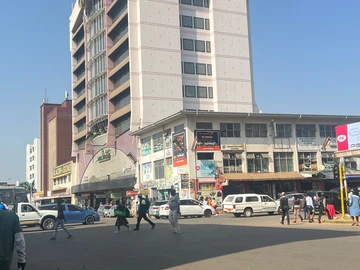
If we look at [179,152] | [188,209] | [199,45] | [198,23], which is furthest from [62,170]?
[188,209]

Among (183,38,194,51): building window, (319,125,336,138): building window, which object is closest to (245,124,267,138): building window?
(319,125,336,138): building window

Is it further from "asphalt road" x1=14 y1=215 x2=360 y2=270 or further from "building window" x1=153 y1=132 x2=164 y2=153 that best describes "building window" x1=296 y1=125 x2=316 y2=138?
"asphalt road" x1=14 y1=215 x2=360 y2=270

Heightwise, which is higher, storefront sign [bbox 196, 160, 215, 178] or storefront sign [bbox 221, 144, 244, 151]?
storefront sign [bbox 221, 144, 244, 151]

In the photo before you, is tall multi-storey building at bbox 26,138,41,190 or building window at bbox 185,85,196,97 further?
tall multi-storey building at bbox 26,138,41,190

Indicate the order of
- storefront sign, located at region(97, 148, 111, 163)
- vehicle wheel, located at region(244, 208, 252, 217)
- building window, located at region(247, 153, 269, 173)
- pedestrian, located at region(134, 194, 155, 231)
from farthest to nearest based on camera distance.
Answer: storefront sign, located at region(97, 148, 111, 163)
building window, located at region(247, 153, 269, 173)
vehicle wheel, located at region(244, 208, 252, 217)
pedestrian, located at region(134, 194, 155, 231)

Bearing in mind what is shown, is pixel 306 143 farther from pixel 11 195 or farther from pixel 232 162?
pixel 11 195

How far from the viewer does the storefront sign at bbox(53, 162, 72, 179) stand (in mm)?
86213

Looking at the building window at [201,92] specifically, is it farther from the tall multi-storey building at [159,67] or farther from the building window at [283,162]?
the building window at [283,162]

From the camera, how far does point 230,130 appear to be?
46.8 metres

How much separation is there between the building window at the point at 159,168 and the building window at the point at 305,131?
50.6ft

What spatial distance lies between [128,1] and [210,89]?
16.6 m

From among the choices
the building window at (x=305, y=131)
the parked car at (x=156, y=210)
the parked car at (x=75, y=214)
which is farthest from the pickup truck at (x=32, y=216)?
the building window at (x=305, y=131)

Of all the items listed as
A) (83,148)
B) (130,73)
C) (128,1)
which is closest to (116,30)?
(128,1)

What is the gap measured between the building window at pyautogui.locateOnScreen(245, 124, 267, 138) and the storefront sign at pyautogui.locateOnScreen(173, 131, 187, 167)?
7131mm
